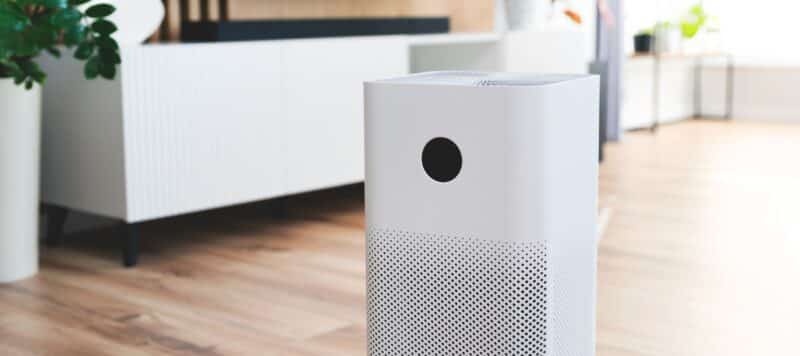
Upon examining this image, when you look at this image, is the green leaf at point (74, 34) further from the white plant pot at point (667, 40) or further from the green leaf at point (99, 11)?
the white plant pot at point (667, 40)

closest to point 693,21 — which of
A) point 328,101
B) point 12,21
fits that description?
point 328,101

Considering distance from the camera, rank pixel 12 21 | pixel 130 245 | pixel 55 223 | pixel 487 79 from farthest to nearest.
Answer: pixel 55 223
pixel 130 245
pixel 12 21
pixel 487 79

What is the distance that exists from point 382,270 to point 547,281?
0.81 feet

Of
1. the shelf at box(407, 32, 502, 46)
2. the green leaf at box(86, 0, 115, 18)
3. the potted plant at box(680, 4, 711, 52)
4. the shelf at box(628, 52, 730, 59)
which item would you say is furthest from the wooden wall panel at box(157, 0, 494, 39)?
the potted plant at box(680, 4, 711, 52)

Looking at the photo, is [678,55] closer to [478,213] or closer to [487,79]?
[487,79]

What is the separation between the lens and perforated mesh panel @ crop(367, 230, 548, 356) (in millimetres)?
1322

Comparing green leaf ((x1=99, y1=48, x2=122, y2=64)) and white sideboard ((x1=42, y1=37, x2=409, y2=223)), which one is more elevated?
green leaf ((x1=99, y1=48, x2=122, y2=64))

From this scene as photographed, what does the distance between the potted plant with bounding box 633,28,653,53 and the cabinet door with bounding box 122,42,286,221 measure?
311 centimetres

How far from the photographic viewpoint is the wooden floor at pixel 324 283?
74.8 inches

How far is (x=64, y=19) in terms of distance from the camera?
2127mm

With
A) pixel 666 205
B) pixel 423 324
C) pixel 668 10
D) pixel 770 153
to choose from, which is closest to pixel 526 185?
pixel 423 324

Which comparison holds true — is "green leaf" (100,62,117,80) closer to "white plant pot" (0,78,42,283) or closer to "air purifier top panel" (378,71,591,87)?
"white plant pot" (0,78,42,283)

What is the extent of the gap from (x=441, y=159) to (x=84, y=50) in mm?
1197

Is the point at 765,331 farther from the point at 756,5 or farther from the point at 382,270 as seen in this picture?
the point at 756,5
